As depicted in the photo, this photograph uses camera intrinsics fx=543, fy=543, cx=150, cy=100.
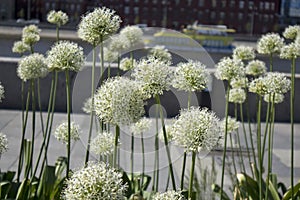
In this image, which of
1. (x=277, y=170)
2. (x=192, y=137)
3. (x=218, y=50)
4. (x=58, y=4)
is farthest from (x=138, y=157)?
(x=218, y=50)

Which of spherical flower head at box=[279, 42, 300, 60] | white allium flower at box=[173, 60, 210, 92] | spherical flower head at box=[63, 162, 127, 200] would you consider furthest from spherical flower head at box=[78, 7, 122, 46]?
spherical flower head at box=[279, 42, 300, 60]

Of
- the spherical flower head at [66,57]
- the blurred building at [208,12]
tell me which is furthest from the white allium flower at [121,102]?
the blurred building at [208,12]

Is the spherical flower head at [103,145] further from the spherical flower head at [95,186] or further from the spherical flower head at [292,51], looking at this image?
the spherical flower head at [292,51]

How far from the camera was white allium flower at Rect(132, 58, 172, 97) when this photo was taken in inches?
35.5

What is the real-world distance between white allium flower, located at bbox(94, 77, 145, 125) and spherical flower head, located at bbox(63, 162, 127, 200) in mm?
143

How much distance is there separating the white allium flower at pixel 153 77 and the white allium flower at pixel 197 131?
0.09 meters

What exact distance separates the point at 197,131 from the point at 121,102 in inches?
4.9

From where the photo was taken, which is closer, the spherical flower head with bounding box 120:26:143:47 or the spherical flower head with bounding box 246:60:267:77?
the spherical flower head with bounding box 120:26:143:47

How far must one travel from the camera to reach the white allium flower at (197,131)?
2.70ft

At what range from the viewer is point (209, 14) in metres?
12.3

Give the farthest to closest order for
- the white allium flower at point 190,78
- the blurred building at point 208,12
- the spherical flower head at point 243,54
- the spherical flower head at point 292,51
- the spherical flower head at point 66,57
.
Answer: the blurred building at point 208,12 → the spherical flower head at point 243,54 → the spherical flower head at point 292,51 → the spherical flower head at point 66,57 → the white allium flower at point 190,78

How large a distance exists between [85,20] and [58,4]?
740 centimetres

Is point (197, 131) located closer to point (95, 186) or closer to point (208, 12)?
point (95, 186)

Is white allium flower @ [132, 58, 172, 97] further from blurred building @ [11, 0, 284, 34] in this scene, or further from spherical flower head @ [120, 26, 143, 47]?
blurred building @ [11, 0, 284, 34]
